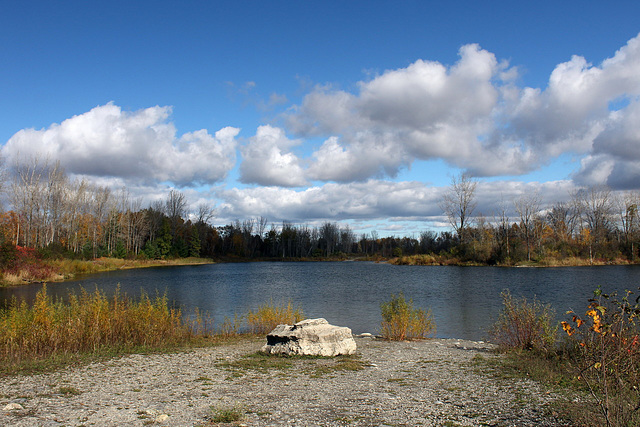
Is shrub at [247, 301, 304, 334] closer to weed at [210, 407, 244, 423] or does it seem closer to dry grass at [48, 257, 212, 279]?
weed at [210, 407, 244, 423]

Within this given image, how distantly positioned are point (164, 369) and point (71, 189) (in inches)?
3037

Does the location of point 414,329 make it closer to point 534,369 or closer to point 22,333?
point 534,369

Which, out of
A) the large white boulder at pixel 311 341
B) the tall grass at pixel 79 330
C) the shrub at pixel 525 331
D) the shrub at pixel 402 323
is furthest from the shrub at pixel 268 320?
the shrub at pixel 525 331

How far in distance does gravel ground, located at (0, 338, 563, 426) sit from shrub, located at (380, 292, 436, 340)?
13.4 ft

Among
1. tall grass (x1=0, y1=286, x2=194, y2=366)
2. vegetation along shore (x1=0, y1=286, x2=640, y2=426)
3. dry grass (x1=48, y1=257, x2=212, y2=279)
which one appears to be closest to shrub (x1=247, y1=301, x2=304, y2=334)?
vegetation along shore (x1=0, y1=286, x2=640, y2=426)

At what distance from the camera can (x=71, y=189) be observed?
251 feet

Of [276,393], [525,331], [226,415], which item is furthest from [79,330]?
[525,331]

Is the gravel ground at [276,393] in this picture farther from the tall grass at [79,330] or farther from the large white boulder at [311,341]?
the tall grass at [79,330]

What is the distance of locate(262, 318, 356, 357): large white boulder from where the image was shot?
40.6ft

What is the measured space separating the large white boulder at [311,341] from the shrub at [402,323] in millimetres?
4118

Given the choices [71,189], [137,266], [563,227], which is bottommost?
[137,266]

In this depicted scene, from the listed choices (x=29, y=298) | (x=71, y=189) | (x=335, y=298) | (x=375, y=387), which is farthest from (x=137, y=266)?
(x=375, y=387)

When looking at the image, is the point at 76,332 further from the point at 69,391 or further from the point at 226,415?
the point at 226,415

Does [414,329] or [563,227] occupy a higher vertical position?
[563,227]
